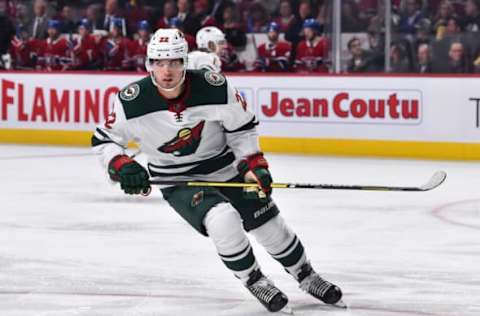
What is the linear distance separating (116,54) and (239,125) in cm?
854

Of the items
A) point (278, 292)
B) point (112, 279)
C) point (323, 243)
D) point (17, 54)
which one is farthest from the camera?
point (17, 54)

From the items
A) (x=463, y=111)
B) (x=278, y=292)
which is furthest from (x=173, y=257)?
(x=463, y=111)

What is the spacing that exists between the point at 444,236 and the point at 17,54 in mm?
7894

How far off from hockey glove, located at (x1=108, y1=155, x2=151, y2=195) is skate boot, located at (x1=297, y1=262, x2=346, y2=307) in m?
0.67

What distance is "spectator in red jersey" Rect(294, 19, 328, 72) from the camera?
1138 cm

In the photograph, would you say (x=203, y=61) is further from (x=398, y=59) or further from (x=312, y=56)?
(x=312, y=56)

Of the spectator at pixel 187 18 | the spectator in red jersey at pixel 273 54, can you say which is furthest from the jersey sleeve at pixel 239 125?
the spectator at pixel 187 18

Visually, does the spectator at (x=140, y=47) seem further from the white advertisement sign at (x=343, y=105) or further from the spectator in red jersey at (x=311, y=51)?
the spectator in red jersey at (x=311, y=51)

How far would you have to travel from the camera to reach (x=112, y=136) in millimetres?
4312

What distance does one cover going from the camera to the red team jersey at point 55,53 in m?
13.0

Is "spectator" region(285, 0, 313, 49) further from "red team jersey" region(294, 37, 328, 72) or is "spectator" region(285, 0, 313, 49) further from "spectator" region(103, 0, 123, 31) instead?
"spectator" region(103, 0, 123, 31)

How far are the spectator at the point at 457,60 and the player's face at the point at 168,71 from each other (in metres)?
6.87

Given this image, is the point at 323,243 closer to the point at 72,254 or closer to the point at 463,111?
the point at 72,254

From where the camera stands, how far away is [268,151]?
1135 cm
